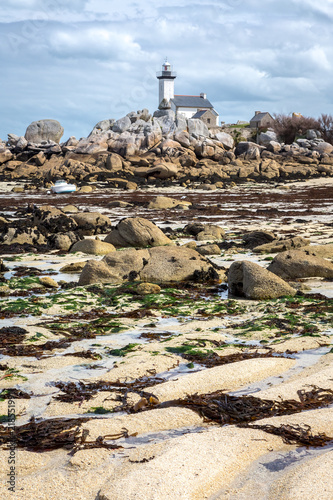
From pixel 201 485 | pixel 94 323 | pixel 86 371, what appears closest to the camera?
pixel 201 485

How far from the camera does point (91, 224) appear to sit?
1466 centimetres

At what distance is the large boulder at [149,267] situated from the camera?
853 cm

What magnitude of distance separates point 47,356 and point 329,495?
129 inches

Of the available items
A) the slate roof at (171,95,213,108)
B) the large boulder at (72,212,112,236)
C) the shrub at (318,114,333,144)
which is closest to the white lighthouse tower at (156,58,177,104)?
the slate roof at (171,95,213,108)

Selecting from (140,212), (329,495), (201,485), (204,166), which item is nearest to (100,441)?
(201,485)

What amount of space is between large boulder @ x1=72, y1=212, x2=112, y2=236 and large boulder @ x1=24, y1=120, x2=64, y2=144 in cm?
4279

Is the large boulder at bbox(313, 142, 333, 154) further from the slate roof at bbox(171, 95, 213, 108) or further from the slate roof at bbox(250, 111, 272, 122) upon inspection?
the slate roof at bbox(171, 95, 213, 108)

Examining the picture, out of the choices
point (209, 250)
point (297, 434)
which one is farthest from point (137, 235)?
point (297, 434)

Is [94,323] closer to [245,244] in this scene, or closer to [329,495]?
[329,495]

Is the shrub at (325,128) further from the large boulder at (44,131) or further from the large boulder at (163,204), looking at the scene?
the large boulder at (163,204)

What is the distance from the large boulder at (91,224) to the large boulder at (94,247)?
298 centimetres

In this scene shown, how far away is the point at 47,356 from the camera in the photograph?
5.07m

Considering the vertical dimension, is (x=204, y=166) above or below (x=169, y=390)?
above

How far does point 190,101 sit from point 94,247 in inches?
3193
